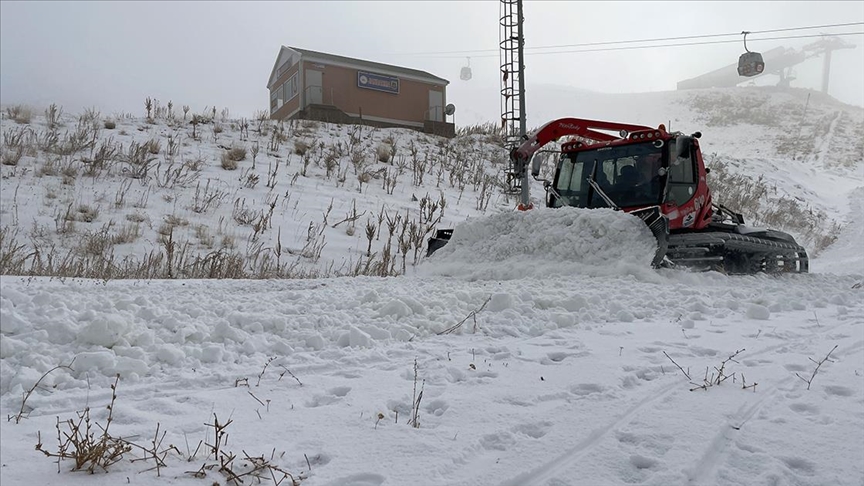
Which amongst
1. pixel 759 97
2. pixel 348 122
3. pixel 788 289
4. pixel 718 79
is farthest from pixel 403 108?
pixel 718 79

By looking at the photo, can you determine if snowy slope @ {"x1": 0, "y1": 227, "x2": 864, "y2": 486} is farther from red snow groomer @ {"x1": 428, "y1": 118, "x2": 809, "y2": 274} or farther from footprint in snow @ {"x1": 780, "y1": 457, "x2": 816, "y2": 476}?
red snow groomer @ {"x1": 428, "y1": 118, "x2": 809, "y2": 274}

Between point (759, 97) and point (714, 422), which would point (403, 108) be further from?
point (759, 97)

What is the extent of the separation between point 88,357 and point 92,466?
117 centimetres

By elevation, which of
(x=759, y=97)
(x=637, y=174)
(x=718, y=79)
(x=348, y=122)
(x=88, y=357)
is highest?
(x=718, y=79)

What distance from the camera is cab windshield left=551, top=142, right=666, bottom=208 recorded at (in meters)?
9.04

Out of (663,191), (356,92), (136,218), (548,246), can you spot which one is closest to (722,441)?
(548,246)

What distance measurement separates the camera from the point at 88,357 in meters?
3.14

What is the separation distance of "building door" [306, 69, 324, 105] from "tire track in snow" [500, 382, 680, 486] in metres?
23.0

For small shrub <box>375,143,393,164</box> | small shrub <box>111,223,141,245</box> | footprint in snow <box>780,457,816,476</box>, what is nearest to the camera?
footprint in snow <box>780,457,816,476</box>

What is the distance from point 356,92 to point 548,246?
18828 mm

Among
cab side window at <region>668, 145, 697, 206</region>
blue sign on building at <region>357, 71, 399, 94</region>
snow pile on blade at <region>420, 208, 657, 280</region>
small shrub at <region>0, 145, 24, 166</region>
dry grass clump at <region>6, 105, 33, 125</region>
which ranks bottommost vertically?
snow pile on blade at <region>420, 208, 657, 280</region>

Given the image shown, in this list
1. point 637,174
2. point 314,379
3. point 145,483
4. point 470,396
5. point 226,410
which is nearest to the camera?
point 145,483

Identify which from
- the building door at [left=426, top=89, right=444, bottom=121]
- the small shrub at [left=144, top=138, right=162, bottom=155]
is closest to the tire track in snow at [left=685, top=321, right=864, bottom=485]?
the small shrub at [left=144, top=138, right=162, bottom=155]

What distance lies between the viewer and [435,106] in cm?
2692
